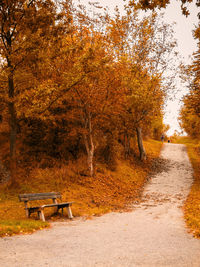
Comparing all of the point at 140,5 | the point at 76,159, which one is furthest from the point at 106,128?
the point at 140,5

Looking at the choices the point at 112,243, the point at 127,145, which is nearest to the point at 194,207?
the point at 112,243

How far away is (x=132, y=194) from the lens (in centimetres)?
1552

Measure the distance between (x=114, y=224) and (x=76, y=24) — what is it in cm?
1125

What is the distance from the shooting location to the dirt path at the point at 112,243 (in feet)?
16.0

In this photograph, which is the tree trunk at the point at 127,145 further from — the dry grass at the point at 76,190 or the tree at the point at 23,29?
the tree at the point at 23,29

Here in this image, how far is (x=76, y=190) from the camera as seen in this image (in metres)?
13.8

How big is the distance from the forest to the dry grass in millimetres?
123

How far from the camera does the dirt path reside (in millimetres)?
4867

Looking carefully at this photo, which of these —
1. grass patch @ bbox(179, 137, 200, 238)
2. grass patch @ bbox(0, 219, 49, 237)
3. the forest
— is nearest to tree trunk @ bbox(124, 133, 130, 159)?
the forest

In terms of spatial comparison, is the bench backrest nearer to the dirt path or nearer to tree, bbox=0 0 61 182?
the dirt path

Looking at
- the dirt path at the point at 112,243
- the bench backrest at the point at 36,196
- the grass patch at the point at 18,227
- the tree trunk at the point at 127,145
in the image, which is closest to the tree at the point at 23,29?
the bench backrest at the point at 36,196

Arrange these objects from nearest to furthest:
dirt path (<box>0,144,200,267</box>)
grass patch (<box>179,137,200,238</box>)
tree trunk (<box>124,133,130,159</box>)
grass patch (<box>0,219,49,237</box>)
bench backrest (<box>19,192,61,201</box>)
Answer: dirt path (<box>0,144,200,267</box>)
grass patch (<box>0,219,49,237</box>)
grass patch (<box>179,137,200,238</box>)
bench backrest (<box>19,192,61,201</box>)
tree trunk (<box>124,133,130,159</box>)

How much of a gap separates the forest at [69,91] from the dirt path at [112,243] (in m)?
4.76

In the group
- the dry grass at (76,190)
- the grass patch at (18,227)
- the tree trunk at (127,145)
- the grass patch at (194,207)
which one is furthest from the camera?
the tree trunk at (127,145)
